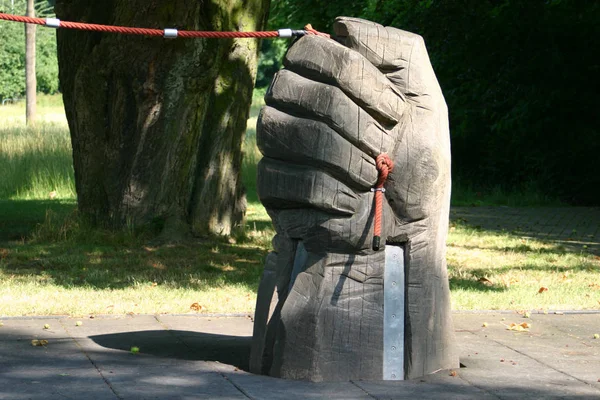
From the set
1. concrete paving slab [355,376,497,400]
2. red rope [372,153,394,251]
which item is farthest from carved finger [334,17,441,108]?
concrete paving slab [355,376,497,400]

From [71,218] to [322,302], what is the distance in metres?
7.57

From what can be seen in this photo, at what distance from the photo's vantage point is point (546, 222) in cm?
1633

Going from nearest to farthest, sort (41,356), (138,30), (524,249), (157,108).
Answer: (41,356) < (138,30) < (157,108) < (524,249)

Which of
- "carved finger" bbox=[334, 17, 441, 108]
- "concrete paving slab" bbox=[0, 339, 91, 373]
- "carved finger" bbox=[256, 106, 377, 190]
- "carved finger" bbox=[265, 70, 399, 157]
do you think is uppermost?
"carved finger" bbox=[334, 17, 441, 108]

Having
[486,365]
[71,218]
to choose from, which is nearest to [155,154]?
[71,218]

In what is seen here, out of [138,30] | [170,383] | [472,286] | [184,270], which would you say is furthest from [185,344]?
[472,286]

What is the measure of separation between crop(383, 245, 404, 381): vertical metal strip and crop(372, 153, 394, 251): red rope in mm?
184

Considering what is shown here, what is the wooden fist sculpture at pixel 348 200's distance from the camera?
18.0 feet

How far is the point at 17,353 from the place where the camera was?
6.15m

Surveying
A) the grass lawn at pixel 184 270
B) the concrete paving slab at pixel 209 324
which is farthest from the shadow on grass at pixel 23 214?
the concrete paving slab at pixel 209 324

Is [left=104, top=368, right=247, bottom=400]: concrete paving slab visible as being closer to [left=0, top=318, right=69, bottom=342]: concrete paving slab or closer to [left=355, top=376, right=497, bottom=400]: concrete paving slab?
[left=355, top=376, right=497, bottom=400]: concrete paving slab

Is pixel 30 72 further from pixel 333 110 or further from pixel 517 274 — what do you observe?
pixel 333 110

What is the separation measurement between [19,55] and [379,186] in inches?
2118

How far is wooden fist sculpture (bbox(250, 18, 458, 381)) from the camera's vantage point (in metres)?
5.48
